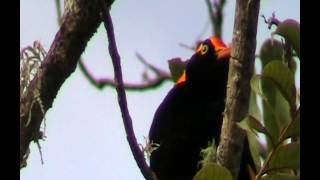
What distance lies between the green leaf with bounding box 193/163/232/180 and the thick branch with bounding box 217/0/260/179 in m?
0.14

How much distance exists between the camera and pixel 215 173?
1630 mm

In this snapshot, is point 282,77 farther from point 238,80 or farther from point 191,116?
point 191,116

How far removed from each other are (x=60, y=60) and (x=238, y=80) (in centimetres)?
41

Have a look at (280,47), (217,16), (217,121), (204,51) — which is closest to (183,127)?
(217,121)

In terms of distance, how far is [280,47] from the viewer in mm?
2031

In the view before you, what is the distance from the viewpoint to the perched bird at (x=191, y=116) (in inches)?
117

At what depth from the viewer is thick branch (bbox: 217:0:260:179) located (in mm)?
1711

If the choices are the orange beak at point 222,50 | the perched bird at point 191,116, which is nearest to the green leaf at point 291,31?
the perched bird at point 191,116

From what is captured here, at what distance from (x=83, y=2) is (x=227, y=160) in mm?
519

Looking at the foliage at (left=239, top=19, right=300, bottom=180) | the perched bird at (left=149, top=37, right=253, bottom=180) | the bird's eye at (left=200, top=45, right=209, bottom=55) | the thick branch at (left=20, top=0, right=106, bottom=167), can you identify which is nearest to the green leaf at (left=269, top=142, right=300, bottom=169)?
the foliage at (left=239, top=19, right=300, bottom=180)

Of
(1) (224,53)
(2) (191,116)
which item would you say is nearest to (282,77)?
(2) (191,116)

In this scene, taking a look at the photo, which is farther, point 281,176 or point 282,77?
point 282,77

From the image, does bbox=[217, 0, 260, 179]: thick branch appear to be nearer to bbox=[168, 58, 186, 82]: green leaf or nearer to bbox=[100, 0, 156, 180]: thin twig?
bbox=[100, 0, 156, 180]: thin twig
